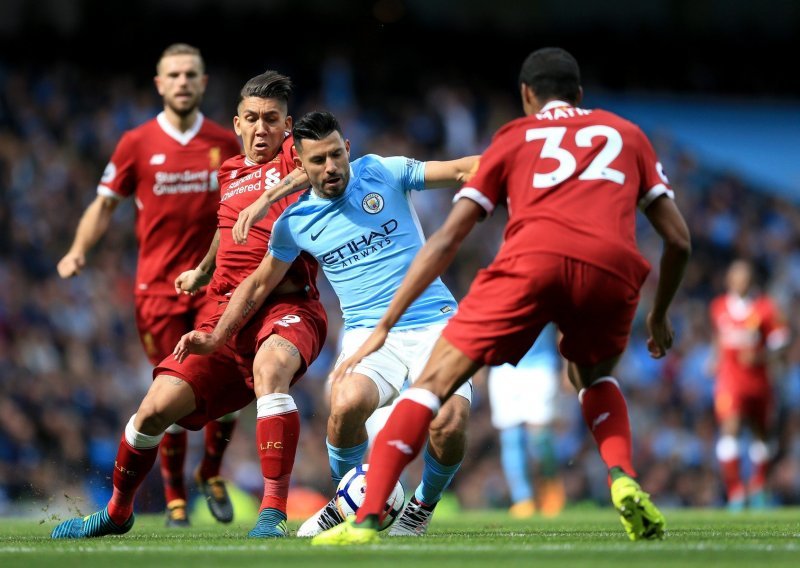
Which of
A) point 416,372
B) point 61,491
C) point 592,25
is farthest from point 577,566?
point 592,25

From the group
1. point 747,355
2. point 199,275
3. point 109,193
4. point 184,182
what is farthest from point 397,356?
point 747,355

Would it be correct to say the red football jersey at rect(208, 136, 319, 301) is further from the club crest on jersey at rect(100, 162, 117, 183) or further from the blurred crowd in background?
the blurred crowd in background

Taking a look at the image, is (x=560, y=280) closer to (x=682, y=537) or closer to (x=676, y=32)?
(x=682, y=537)

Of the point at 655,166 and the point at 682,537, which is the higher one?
the point at 655,166

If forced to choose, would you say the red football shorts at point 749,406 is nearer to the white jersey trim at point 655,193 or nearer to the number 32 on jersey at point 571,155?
the white jersey trim at point 655,193

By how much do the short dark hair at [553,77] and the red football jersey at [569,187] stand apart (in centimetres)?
19

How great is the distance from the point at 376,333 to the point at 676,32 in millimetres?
20475

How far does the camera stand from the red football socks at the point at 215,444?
928 cm

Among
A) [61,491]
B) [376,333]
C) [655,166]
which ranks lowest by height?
[61,491]

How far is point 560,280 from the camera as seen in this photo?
546cm

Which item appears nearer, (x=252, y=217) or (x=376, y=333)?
(x=376, y=333)

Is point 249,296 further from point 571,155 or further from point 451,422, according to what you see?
point 571,155

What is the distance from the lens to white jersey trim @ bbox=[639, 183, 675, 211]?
18.7ft

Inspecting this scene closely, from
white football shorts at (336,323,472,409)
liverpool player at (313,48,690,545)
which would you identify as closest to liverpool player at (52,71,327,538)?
white football shorts at (336,323,472,409)
